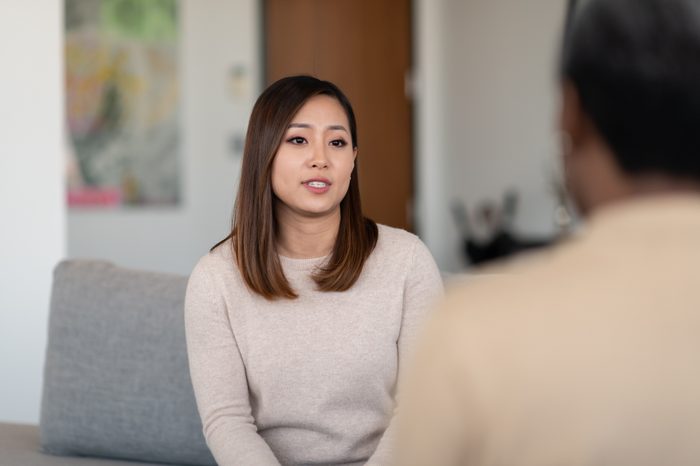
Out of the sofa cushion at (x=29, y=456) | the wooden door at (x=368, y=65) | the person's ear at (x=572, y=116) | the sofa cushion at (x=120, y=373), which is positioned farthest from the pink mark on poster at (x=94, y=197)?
the person's ear at (x=572, y=116)

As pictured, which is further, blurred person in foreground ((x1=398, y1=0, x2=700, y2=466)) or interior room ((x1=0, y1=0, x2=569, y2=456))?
interior room ((x1=0, y1=0, x2=569, y2=456))

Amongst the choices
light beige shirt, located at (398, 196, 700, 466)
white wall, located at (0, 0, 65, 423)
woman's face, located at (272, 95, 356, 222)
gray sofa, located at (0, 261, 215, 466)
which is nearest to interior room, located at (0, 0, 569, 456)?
white wall, located at (0, 0, 65, 423)

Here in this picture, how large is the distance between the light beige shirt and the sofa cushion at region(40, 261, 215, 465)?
5.14 ft

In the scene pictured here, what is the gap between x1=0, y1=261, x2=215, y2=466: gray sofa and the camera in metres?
2.24

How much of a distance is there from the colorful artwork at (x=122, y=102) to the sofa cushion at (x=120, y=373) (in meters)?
3.21

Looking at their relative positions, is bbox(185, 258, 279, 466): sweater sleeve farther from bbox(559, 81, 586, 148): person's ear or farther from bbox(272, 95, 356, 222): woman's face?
bbox(559, 81, 586, 148): person's ear

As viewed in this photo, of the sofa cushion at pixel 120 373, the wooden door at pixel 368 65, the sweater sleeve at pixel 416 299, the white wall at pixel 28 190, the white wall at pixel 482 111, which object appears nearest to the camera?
the sweater sleeve at pixel 416 299

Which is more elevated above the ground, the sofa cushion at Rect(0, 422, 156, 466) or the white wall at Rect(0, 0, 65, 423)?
the white wall at Rect(0, 0, 65, 423)

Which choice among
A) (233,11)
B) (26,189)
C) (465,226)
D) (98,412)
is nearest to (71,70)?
(233,11)

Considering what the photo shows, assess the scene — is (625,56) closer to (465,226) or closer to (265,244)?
(265,244)

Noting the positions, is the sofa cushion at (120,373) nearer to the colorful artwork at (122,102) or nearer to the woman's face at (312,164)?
the woman's face at (312,164)

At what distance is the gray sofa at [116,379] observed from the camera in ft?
7.34

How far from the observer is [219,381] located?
1885 millimetres

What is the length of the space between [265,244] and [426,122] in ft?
16.7
